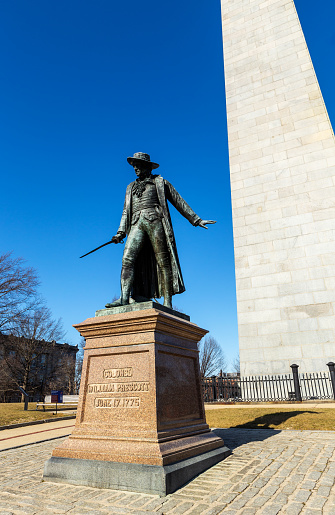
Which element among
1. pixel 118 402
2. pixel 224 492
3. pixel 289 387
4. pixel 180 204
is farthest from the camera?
pixel 289 387

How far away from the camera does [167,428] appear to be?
4.93 m

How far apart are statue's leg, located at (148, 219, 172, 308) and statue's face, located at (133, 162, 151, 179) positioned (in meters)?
1.18

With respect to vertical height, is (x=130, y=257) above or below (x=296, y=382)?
above

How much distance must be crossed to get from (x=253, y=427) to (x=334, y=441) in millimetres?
2981

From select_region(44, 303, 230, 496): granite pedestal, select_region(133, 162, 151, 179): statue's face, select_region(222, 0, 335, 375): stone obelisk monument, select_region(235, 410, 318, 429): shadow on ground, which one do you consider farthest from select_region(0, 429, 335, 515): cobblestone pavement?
select_region(222, 0, 335, 375): stone obelisk monument

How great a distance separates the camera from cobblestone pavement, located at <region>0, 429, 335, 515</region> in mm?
3553

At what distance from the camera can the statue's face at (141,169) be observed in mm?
7188

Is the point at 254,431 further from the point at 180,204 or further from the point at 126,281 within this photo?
the point at 180,204

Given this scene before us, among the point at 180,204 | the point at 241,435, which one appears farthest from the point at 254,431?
the point at 180,204

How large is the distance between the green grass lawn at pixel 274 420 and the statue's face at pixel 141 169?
24.6 feet

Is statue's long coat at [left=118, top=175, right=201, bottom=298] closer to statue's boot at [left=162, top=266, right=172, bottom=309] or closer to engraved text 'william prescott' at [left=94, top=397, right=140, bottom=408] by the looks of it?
statue's boot at [left=162, top=266, right=172, bottom=309]

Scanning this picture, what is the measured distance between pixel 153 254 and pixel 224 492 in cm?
445

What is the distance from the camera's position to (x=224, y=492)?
4.03 meters

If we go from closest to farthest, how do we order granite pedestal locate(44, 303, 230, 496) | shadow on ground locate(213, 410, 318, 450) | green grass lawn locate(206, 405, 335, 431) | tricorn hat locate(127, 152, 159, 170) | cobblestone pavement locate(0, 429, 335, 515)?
cobblestone pavement locate(0, 429, 335, 515), granite pedestal locate(44, 303, 230, 496), tricorn hat locate(127, 152, 159, 170), shadow on ground locate(213, 410, 318, 450), green grass lawn locate(206, 405, 335, 431)
